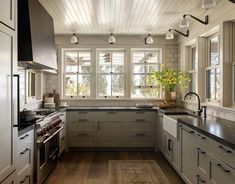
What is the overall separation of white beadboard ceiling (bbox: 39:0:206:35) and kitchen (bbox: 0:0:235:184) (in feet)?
0.06

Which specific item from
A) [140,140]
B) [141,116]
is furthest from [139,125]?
[140,140]

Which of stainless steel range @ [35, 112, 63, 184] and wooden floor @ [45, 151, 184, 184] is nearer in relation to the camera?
stainless steel range @ [35, 112, 63, 184]

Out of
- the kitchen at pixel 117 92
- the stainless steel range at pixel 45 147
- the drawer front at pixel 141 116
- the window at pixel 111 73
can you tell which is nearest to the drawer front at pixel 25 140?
the kitchen at pixel 117 92

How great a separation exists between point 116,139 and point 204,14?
298 cm

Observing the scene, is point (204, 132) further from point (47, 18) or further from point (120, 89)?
point (120, 89)

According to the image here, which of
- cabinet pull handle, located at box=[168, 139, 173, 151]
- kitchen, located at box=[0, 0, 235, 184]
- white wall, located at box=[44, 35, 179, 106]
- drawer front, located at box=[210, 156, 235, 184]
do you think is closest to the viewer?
drawer front, located at box=[210, 156, 235, 184]

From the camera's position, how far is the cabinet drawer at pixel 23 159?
101 inches

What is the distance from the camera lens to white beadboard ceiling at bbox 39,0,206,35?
3.66 metres

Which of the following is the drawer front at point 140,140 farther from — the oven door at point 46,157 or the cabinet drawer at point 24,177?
the cabinet drawer at point 24,177

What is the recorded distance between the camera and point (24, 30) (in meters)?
3.09

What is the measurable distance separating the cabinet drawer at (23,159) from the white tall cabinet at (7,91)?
0.31 m

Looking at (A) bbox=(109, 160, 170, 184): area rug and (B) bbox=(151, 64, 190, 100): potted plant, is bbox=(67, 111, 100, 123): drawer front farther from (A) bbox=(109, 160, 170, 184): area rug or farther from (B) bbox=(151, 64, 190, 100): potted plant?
(B) bbox=(151, 64, 190, 100): potted plant

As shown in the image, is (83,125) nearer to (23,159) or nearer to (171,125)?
(171,125)

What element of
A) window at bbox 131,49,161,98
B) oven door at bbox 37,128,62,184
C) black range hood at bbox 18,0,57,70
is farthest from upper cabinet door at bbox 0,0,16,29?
window at bbox 131,49,161,98
